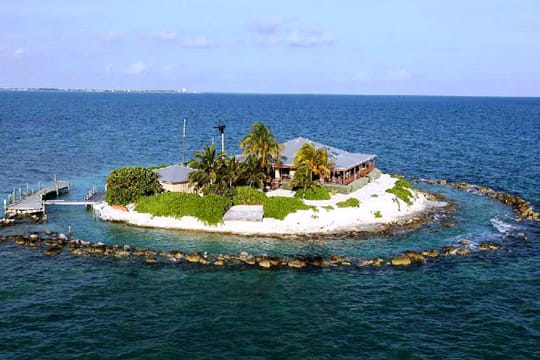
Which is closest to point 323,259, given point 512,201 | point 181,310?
point 181,310

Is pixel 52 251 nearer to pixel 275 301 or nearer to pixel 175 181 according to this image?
pixel 175 181

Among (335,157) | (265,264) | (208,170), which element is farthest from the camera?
(335,157)

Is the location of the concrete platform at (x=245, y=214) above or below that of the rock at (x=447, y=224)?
above

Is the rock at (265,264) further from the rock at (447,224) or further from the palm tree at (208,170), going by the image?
the rock at (447,224)

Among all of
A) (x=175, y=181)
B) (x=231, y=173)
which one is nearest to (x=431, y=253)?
(x=231, y=173)

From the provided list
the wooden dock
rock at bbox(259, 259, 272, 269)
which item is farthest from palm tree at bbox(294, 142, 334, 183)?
the wooden dock

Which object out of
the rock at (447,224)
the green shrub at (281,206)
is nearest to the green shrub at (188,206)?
the green shrub at (281,206)

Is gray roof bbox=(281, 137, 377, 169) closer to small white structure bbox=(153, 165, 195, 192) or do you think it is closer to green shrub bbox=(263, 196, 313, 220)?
green shrub bbox=(263, 196, 313, 220)
